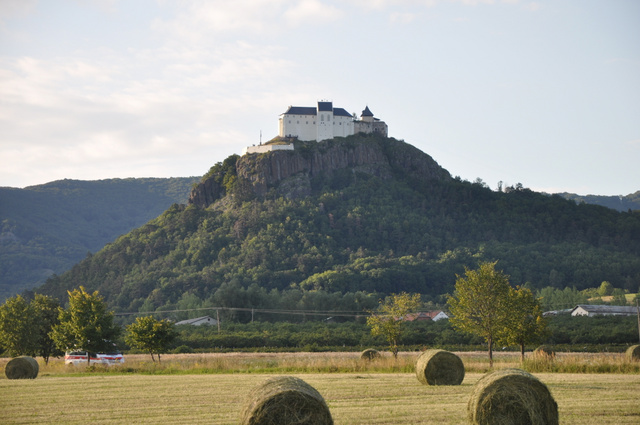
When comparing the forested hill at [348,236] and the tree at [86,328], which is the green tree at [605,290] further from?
the tree at [86,328]

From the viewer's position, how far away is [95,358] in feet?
152

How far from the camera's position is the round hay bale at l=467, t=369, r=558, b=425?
19.4m

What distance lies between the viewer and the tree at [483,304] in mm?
42281

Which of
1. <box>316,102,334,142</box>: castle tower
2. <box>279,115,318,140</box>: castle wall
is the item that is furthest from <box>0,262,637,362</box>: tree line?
<box>279,115,318,140</box>: castle wall

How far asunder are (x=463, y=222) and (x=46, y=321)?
422 feet

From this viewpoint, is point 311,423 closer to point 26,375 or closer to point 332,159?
point 26,375

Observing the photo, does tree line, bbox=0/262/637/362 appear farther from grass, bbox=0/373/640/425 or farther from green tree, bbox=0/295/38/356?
grass, bbox=0/373/640/425

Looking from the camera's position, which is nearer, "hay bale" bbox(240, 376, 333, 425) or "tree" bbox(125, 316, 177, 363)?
"hay bale" bbox(240, 376, 333, 425)

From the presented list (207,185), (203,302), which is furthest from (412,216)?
(203,302)

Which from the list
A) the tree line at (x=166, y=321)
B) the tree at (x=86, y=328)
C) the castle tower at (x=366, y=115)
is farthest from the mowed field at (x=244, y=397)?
the castle tower at (x=366, y=115)

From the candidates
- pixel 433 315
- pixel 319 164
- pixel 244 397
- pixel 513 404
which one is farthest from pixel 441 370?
pixel 319 164

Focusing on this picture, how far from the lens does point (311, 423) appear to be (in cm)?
1828

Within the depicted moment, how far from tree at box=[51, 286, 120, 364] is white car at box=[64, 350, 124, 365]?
1.45 feet

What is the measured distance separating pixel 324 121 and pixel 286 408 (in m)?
160
